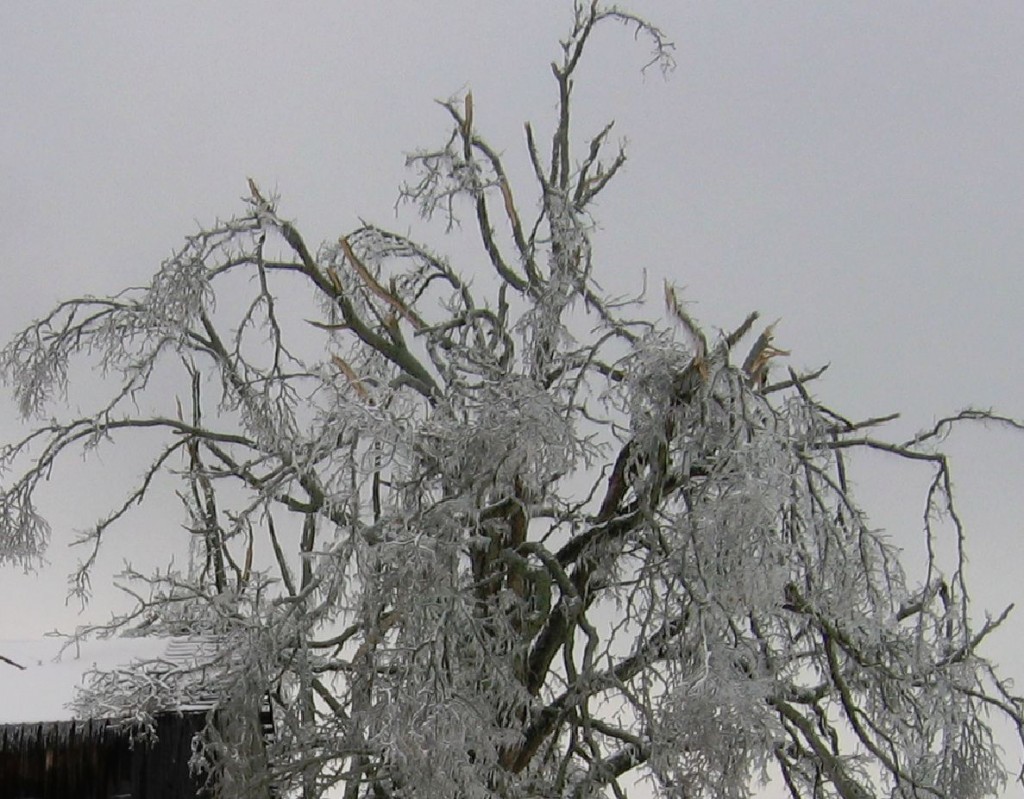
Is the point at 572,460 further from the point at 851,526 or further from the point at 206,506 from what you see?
the point at 206,506

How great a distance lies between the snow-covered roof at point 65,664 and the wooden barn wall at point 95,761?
0.04m

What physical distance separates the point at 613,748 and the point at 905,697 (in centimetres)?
82

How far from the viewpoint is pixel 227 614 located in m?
3.69

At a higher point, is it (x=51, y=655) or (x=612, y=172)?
(x=612, y=172)

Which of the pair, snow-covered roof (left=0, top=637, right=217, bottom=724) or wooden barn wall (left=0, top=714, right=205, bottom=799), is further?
snow-covered roof (left=0, top=637, right=217, bottom=724)

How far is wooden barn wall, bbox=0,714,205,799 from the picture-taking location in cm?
314

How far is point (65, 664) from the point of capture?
149 inches

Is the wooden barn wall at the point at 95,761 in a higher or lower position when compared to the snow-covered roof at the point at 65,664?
lower

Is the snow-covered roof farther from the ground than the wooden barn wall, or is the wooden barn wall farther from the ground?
the snow-covered roof

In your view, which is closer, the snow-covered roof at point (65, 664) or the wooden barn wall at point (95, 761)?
the wooden barn wall at point (95, 761)

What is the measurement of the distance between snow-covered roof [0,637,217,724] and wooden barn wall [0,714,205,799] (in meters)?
0.04

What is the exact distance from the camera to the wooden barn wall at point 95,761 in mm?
3143

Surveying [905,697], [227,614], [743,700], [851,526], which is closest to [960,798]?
[905,697]

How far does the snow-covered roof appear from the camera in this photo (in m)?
3.31
